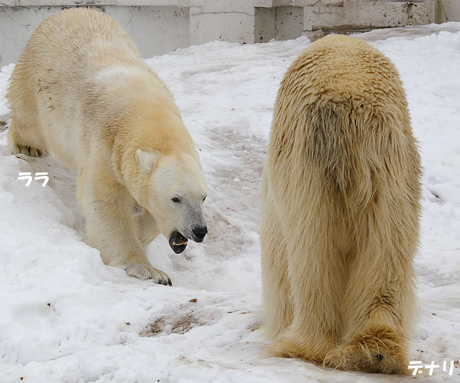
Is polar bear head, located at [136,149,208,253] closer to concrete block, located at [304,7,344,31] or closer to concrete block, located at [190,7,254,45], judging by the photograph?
concrete block, located at [304,7,344,31]

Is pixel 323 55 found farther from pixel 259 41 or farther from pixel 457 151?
pixel 259 41

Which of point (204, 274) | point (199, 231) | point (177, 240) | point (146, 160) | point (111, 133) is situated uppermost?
point (111, 133)

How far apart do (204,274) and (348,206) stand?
2.44 metres

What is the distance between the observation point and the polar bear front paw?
12.2ft

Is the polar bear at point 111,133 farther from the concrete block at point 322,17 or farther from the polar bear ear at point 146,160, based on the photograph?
the concrete block at point 322,17

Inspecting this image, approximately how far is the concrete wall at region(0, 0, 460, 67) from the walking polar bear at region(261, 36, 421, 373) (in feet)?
23.7

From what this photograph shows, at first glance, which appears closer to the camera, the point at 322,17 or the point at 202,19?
the point at 322,17

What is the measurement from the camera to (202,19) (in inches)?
373

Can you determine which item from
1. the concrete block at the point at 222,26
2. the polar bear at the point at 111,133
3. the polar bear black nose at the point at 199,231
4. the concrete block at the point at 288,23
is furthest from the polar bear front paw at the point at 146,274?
the concrete block at the point at 288,23

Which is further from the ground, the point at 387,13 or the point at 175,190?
the point at 387,13

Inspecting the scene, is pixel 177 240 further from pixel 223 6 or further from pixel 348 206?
pixel 223 6

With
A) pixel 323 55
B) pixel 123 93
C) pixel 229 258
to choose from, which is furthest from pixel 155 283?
pixel 323 55

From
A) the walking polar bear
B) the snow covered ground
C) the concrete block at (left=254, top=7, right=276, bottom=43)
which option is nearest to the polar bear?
the snow covered ground

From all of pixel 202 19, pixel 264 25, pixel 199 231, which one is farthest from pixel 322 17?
pixel 199 231
